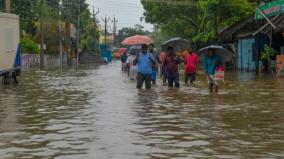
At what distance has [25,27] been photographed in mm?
71188

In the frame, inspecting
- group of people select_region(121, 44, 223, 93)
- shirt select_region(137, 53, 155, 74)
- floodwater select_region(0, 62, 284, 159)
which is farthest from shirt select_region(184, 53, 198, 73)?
floodwater select_region(0, 62, 284, 159)

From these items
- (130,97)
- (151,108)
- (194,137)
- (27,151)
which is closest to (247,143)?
(194,137)

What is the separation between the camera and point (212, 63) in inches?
715

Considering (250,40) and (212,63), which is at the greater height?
(250,40)

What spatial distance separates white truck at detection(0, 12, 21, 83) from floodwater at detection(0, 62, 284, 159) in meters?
5.95

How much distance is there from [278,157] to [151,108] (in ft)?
21.5

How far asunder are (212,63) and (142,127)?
7891 mm

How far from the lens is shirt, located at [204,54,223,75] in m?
18.1

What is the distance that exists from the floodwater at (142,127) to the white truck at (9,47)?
19.5ft

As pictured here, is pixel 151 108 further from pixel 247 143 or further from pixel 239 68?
pixel 239 68

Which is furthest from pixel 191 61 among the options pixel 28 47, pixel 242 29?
pixel 28 47

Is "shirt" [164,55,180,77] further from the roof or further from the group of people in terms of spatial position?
the roof

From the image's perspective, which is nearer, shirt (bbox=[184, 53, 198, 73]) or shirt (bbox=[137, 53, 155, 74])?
shirt (bbox=[137, 53, 155, 74])

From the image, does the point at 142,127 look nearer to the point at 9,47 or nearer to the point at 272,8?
the point at 9,47
